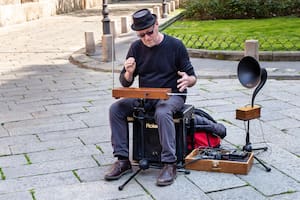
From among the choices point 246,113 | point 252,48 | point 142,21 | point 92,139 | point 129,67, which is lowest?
point 92,139

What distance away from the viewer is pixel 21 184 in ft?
15.0

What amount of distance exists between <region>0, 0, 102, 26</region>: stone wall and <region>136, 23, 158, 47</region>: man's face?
1729 cm

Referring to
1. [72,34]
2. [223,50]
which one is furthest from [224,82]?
[72,34]

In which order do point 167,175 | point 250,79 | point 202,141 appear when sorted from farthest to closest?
point 202,141, point 250,79, point 167,175

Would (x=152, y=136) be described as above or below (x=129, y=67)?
below

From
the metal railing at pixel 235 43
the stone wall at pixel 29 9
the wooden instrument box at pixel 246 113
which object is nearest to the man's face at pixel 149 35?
the wooden instrument box at pixel 246 113

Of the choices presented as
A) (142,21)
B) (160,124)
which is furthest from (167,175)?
(142,21)

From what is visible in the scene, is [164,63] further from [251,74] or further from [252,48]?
[252,48]

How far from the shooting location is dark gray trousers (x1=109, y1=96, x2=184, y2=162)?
4453 millimetres

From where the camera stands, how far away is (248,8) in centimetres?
2006

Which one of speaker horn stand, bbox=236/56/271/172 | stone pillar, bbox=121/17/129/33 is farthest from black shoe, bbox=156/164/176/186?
stone pillar, bbox=121/17/129/33

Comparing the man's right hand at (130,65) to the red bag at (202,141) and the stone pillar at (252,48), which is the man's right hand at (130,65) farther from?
the stone pillar at (252,48)

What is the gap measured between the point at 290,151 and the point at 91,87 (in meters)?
4.48

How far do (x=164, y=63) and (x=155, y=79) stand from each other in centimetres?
16
